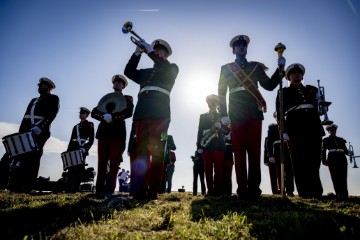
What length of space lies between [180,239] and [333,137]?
975 cm

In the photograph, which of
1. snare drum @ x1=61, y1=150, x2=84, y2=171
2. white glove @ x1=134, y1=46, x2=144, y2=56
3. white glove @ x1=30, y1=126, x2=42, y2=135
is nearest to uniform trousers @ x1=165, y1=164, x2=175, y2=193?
snare drum @ x1=61, y1=150, x2=84, y2=171

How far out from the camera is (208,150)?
7.76 meters

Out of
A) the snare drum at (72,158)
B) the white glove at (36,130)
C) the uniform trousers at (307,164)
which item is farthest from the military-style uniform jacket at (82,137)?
the uniform trousers at (307,164)

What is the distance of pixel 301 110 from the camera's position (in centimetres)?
631

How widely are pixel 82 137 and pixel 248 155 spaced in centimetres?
664

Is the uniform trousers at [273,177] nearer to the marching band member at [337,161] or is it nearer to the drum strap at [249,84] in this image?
the marching band member at [337,161]

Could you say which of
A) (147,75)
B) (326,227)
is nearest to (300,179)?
(147,75)

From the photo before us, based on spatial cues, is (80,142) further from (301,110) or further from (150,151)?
(301,110)

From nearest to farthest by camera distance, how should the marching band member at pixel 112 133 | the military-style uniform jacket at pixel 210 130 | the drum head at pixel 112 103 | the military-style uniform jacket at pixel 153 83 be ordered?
the military-style uniform jacket at pixel 153 83
the marching band member at pixel 112 133
the drum head at pixel 112 103
the military-style uniform jacket at pixel 210 130

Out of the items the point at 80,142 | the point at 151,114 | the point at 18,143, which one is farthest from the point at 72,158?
the point at 151,114

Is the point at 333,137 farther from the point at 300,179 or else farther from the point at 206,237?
the point at 206,237

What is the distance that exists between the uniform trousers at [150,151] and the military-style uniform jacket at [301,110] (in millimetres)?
2992

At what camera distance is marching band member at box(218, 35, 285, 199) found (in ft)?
15.7

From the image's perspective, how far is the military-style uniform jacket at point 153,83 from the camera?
16.2ft
